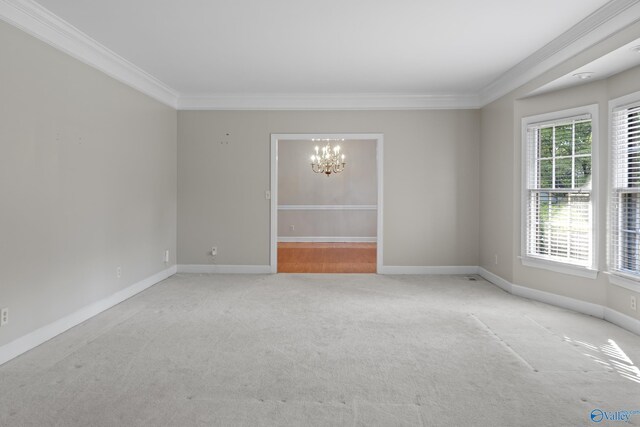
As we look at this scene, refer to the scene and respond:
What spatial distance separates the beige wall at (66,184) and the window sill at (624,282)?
5.23 m

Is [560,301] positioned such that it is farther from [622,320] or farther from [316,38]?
[316,38]

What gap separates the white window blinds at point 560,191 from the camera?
4.17 meters

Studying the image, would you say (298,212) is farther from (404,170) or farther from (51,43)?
(51,43)

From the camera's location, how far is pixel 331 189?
10.1 m

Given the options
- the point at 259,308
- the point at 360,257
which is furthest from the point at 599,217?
the point at 360,257

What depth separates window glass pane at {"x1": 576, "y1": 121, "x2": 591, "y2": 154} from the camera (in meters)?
4.11

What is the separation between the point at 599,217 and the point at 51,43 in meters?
5.48

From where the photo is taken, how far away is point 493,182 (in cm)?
558

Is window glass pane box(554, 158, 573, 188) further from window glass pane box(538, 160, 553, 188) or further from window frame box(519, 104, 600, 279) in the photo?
window frame box(519, 104, 600, 279)

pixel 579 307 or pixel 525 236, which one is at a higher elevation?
pixel 525 236

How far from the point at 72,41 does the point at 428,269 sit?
5.34m

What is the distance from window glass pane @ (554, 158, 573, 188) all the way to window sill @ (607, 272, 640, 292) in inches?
41.9

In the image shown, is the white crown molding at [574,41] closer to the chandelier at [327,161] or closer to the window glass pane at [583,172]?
the window glass pane at [583,172]

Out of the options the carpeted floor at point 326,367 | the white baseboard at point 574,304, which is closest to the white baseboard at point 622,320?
the white baseboard at point 574,304
